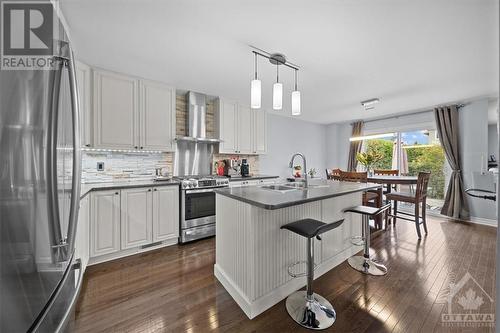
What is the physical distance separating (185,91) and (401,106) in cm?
450

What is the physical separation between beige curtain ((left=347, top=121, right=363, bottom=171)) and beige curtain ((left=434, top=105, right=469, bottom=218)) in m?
1.72

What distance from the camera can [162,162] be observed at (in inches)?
136

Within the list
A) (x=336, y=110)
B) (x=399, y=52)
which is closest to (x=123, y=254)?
(x=399, y=52)

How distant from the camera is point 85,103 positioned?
8.13 ft

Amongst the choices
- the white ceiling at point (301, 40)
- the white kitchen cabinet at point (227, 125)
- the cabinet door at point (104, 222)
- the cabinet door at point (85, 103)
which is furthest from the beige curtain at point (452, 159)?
the cabinet door at point (85, 103)

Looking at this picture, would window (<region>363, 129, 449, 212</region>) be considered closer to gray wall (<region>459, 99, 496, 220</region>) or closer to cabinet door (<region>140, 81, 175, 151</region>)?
gray wall (<region>459, 99, 496, 220</region>)

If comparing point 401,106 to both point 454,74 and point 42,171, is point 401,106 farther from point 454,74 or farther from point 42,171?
point 42,171

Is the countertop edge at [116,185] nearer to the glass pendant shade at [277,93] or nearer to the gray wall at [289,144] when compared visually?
the glass pendant shade at [277,93]

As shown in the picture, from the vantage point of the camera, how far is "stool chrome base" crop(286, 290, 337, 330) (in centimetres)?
151

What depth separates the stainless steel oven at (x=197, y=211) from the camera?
117 inches

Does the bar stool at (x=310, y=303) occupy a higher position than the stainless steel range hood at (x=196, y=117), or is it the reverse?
the stainless steel range hood at (x=196, y=117)

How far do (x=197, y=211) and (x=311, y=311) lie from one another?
2050 mm

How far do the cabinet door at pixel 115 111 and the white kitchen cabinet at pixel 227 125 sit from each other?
142 cm

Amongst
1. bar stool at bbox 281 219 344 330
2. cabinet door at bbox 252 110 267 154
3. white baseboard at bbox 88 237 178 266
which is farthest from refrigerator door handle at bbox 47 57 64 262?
cabinet door at bbox 252 110 267 154
